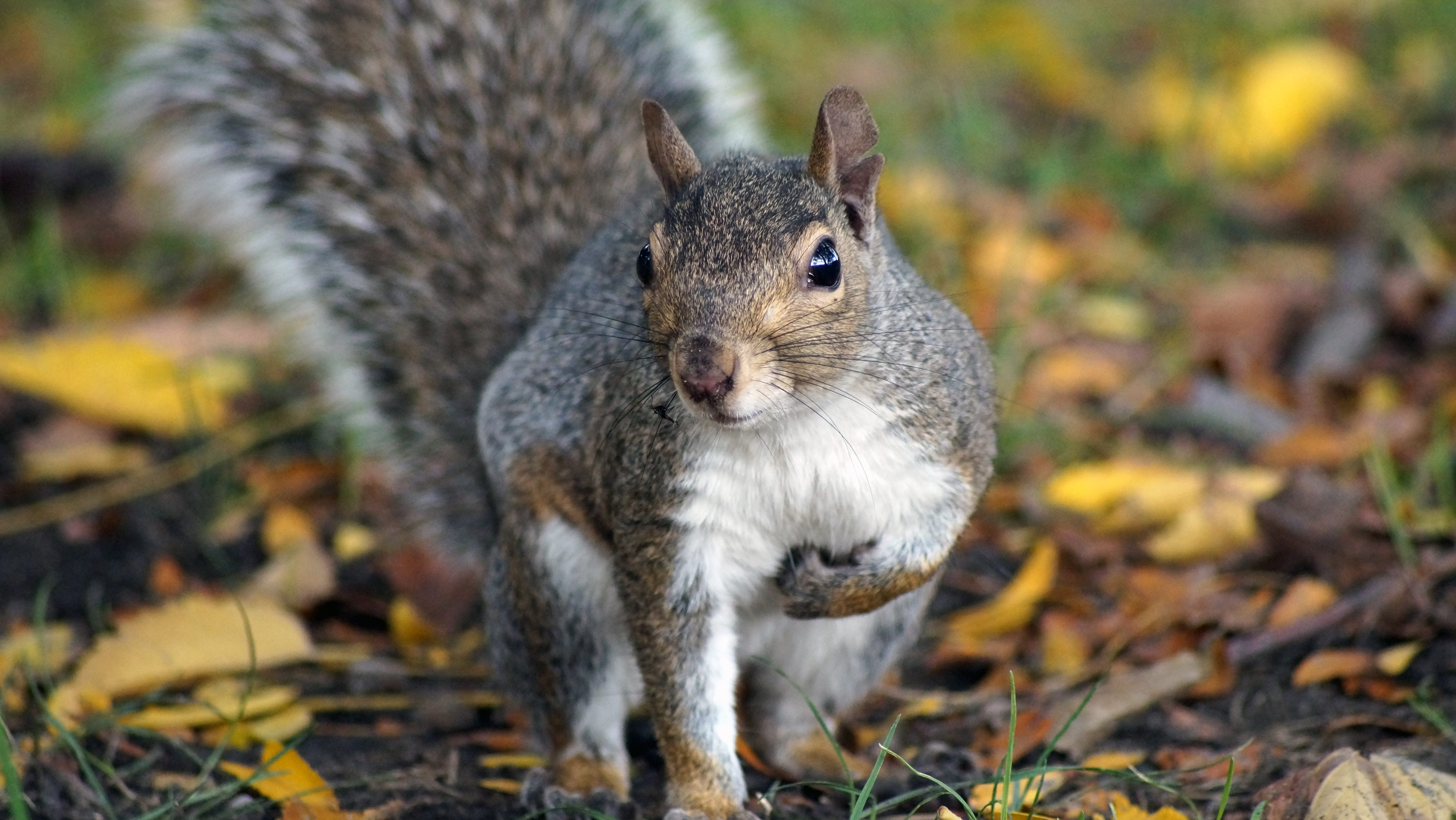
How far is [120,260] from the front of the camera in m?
3.77

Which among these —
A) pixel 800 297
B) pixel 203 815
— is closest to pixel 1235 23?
pixel 800 297

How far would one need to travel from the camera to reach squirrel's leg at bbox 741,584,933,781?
6.41 feet

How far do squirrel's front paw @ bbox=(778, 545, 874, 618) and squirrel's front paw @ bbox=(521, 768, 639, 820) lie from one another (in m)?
0.32

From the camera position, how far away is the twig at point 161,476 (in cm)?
266

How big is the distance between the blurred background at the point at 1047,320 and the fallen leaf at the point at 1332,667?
0.20 feet

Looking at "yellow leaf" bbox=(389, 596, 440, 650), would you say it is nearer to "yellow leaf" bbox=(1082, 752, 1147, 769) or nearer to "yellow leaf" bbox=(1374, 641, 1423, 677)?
"yellow leaf" bbox=(1082, 752, 1147, 769)

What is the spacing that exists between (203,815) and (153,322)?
1.78 m

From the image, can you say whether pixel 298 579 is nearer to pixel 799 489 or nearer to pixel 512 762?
pixel 512 762

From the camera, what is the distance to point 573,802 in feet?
6.05

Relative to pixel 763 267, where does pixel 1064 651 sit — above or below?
below

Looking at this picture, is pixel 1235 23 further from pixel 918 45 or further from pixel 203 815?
pixel 203 815

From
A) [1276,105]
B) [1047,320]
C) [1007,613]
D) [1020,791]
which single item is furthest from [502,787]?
[1276,105]

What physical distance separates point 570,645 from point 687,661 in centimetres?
22

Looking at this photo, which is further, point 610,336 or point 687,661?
point 610,336
